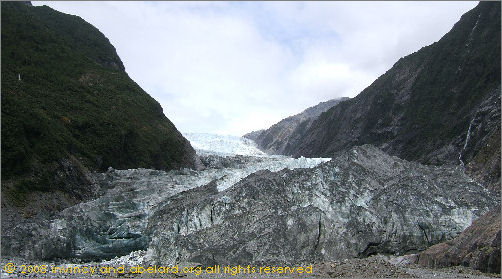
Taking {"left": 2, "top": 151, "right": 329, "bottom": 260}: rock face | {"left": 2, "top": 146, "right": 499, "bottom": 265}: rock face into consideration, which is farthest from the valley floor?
{"left": 2, "top": 151, "right": 329, "bottom": 260}: rock face

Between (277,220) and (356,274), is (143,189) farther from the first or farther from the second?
(356,274)

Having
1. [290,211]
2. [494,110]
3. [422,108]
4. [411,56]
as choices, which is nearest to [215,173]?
[290,211]

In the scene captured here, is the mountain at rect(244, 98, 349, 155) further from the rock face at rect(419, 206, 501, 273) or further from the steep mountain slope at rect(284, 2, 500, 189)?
the rock face at rect(419, 206, 501, 273)

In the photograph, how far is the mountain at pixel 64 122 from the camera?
909 inches

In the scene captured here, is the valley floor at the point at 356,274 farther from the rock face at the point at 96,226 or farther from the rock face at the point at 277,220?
A: the rock face at the point at 96,226

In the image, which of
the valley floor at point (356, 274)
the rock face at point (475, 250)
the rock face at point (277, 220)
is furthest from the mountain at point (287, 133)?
the valley floor at point (356, 274)

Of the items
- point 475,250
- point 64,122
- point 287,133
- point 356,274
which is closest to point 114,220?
Result: point 356,274

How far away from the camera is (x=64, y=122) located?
3256cm

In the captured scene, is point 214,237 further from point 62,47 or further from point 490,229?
point 62,47

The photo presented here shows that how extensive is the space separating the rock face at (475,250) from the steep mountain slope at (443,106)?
11.7 m

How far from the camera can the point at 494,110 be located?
34875 mm

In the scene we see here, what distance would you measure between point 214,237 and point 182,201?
463 centimetres

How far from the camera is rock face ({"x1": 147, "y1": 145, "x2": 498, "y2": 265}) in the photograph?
16.2 m

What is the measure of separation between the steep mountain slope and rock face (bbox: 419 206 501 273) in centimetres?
1174
